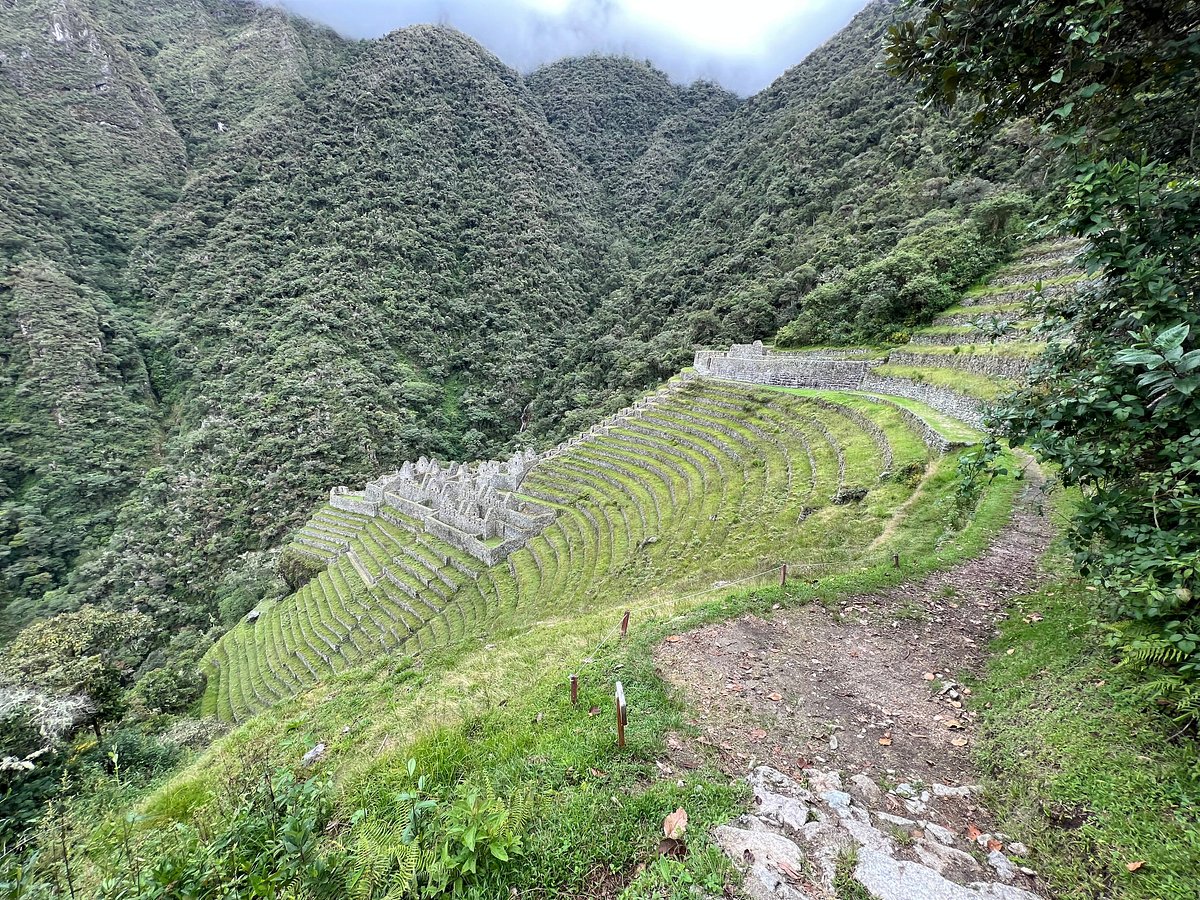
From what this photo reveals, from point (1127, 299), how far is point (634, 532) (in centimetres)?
1313

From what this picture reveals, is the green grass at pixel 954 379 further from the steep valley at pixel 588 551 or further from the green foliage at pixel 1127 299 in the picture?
the green foliage at pixel 1127 299

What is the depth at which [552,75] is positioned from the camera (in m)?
148

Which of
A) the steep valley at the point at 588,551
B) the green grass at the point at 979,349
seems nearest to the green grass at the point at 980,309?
the steep valley at the point at 588,551

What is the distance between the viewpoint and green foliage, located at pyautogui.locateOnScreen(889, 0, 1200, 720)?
240cm

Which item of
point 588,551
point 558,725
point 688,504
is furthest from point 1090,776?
point 588,551

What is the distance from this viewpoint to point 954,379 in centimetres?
1513

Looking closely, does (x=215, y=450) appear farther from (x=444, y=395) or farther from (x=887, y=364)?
(x=887, y=364)

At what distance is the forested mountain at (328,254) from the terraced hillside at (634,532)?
24.9 feet

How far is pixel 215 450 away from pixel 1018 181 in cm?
6903

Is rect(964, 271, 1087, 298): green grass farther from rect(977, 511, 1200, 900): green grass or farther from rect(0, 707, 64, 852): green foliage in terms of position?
rect(0, 707, 64, 852): green foliage

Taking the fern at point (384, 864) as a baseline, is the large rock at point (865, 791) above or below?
below

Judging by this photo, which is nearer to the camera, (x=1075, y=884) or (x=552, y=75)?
(x=1075, y=884)

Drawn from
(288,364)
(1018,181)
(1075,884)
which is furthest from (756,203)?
(1075,884)

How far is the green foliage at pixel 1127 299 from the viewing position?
7.88 feet
